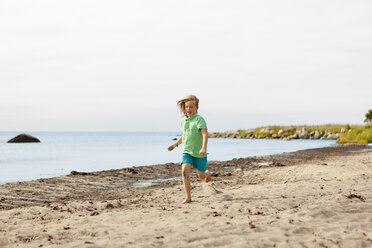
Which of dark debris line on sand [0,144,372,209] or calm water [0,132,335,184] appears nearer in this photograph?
dark debris line on sand [0,144,372,209]

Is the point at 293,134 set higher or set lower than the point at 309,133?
lower

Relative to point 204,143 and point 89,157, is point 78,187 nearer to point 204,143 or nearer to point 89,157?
point 204,143

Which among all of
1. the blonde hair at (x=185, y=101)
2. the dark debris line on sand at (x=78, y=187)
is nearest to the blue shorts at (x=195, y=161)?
the blonde hair at (x=185, y=101)

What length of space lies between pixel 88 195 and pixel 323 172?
25.8 feet

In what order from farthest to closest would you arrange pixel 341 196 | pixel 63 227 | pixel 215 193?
1. pixel 215 193
2. pixel 341 196
3. pixel 63 227

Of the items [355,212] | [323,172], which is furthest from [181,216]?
[323,172]

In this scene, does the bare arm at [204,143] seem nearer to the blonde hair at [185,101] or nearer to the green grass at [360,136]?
the blonde hair at [185,101]

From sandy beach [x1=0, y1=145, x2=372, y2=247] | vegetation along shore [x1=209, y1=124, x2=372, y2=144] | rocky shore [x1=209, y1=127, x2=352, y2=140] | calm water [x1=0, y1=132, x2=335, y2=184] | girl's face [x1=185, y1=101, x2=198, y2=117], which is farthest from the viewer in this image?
rocky shore [x1=209, y1=127, x2=352, y2=140]

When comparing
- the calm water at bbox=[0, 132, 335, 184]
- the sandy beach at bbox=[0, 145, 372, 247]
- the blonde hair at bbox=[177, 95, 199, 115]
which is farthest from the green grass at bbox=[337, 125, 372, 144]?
the blonde hair at bbox=[177, 95, 199, 115]

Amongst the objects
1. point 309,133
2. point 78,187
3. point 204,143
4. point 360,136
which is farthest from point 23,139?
point 204,143

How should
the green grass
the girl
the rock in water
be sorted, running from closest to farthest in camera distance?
1. the girl
2. the green grass
3. the rock in water

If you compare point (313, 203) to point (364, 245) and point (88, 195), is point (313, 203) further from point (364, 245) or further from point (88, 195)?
point (88, 195)

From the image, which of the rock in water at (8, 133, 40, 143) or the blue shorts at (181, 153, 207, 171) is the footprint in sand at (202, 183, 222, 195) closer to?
the blue shorts at (181, 153, 207, 171)

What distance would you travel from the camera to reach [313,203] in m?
6.96
